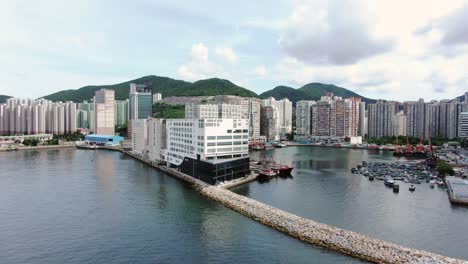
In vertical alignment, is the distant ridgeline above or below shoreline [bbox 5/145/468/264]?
above

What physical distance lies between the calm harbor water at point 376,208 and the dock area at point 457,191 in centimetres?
40

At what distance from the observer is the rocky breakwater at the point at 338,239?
838cm

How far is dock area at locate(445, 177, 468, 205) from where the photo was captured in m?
14.6

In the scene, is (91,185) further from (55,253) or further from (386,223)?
(386,223)

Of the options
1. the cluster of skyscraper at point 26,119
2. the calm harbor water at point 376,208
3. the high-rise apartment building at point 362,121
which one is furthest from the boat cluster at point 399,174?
the cluster of skyscraper at point 26,119

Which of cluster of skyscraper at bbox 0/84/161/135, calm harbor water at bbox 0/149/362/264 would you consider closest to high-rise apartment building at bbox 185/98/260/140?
cluster of skyscraper at bbox 0/84/161/135

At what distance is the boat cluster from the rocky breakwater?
331 inches

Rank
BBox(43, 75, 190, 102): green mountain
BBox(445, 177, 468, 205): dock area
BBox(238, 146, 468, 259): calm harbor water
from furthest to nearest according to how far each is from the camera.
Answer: BBox(43, 75, 190, 102): green mountain
BBox(445, 177, 468, 205): dock area
BBox(238, 146, 468, 259): calm harbor water

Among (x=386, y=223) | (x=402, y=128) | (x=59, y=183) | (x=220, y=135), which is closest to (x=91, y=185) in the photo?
(x=59, y=183)

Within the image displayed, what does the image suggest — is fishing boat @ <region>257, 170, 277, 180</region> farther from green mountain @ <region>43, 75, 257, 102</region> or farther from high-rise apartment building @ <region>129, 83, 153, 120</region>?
green mountain @ <region>43, 75, 257, 102</region>

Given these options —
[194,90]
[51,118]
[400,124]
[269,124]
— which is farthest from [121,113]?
[400,124]

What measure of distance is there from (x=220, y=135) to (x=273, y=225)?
26.4 ft

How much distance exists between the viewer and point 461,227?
11.6 meters

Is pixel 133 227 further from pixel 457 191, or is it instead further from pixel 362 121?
pixel 362 121
